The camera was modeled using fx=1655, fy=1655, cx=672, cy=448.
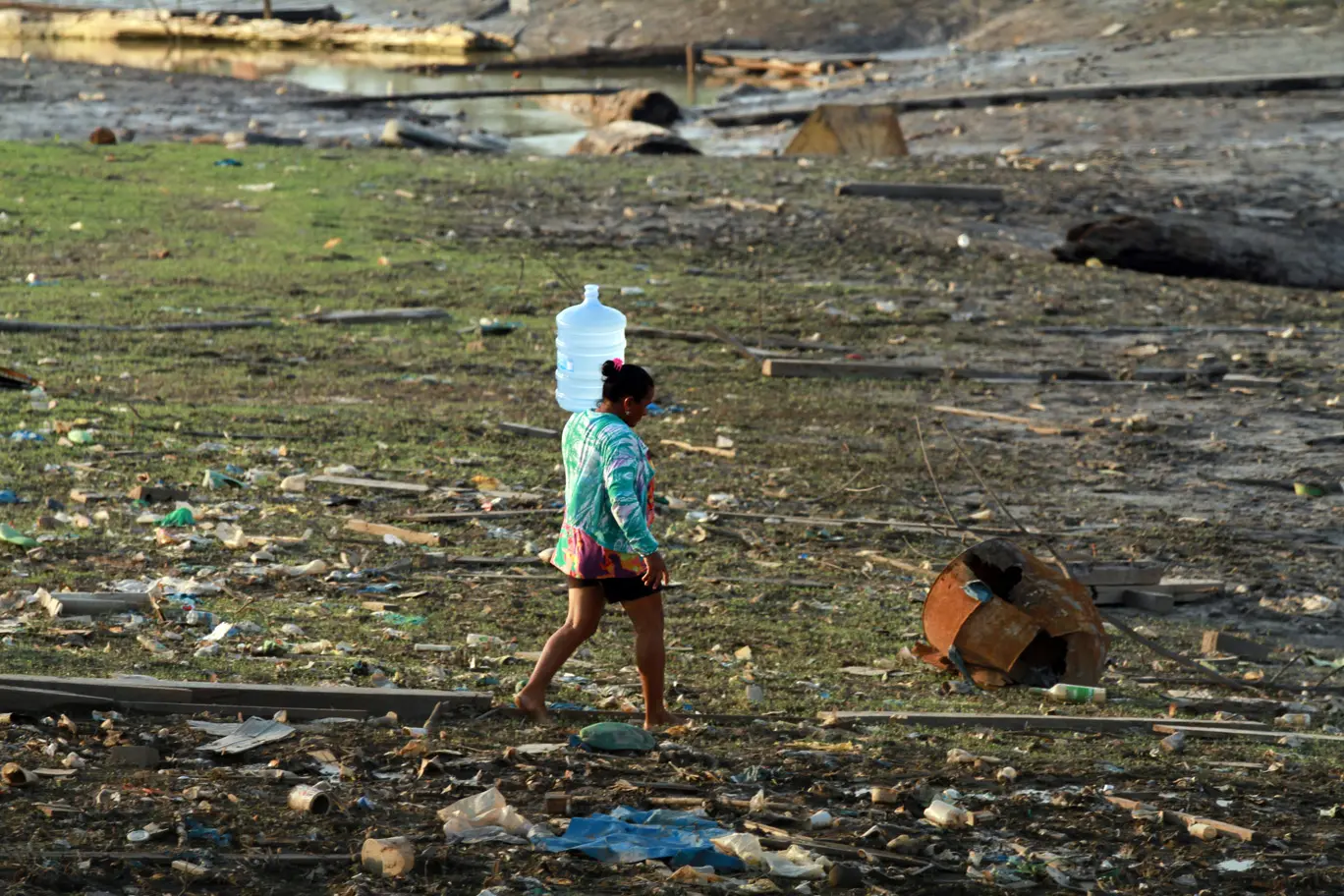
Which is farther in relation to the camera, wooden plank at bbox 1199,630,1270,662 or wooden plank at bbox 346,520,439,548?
wooden plank at bbox 346,520,439,548

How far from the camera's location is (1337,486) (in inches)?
380

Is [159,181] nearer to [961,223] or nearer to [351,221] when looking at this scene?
[351,221]

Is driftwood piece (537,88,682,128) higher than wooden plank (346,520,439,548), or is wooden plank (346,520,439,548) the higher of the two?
driftwood piece (537,88,682,128)

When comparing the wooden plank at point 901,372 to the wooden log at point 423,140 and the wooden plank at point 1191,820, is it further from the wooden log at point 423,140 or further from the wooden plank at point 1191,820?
the wooden log at point 423,140

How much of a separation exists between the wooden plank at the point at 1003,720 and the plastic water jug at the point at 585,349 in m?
3.20

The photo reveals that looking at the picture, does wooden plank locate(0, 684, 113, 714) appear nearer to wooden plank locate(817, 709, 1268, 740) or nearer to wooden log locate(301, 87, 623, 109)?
wooden plank locate(817, 709, 1268, 740)

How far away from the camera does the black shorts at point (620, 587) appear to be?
5.30 meters

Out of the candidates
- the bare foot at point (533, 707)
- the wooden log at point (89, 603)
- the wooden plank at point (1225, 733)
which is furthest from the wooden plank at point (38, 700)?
the wooden plank at point (1225, 733)

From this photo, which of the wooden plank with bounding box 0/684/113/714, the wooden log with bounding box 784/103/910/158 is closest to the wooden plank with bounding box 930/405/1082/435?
the wooden plank with bounding box 0/684/113/714

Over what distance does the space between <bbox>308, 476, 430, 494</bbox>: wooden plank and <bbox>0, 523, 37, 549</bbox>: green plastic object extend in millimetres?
1664

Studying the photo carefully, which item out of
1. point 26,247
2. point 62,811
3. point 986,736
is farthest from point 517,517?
point 26,247

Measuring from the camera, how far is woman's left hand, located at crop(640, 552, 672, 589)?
5.14 meters

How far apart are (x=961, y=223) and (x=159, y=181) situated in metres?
8.47

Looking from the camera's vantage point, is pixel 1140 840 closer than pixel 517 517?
Yes
